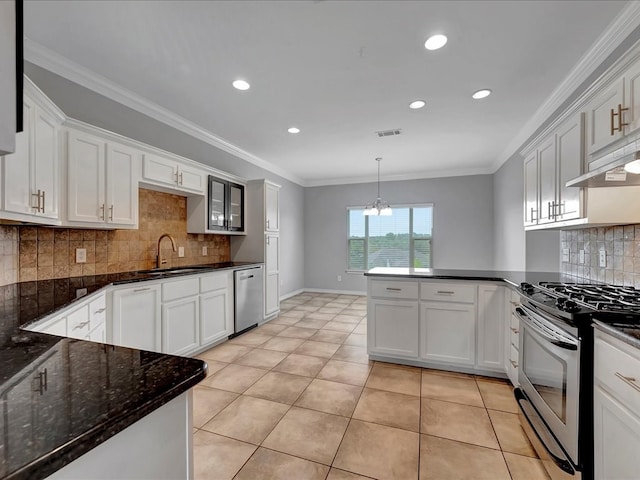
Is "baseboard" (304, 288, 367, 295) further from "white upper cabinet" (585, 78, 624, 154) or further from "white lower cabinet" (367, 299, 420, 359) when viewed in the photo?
"white upper cabinet" (585, 78, 624, 154)

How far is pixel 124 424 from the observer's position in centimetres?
55

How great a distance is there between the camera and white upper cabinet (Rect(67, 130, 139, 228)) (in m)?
2.31

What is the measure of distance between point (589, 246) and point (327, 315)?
11.5 feet

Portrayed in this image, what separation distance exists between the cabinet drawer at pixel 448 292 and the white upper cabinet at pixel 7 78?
2.89m

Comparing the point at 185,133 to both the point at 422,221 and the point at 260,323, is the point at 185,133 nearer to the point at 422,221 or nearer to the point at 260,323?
the point at 260,323

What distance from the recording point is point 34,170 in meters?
1.93

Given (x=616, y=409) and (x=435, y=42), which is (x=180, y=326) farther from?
(x=435, y=42)

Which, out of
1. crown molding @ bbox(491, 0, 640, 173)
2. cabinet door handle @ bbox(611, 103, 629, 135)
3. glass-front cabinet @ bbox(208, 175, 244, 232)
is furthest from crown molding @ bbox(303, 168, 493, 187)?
cabinet door handle @ bbox(611, 103, 629, 135)

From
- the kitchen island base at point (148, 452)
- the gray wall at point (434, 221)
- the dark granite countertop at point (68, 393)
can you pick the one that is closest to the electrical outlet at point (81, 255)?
the dark granite countertop at point (68, 393)

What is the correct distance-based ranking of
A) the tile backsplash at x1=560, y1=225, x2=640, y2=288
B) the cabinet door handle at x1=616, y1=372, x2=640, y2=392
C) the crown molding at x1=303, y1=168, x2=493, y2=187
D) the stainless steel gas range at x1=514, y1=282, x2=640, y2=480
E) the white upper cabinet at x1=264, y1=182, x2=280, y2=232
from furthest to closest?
the crown molding at x1=303, y1=168, x2=493, y2=187 < the white upper cabinet at x1=264, y1=182, x2=280, y2=232 < the tile backsplash at x1=560, y1=225, x2=640, y2=288 < the stainless steel gas range at x1=514, y1=282, x2=640, y2=480 < the cabinet door handle at x1=616, y1=372, x2=640, y2=392

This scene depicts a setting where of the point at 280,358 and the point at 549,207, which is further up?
the point at 549,207

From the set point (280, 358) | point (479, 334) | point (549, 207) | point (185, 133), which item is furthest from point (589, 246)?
point (185, 133)

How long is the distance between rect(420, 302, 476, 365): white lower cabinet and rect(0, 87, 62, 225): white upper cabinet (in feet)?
10.4

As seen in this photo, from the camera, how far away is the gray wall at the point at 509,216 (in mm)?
4191
